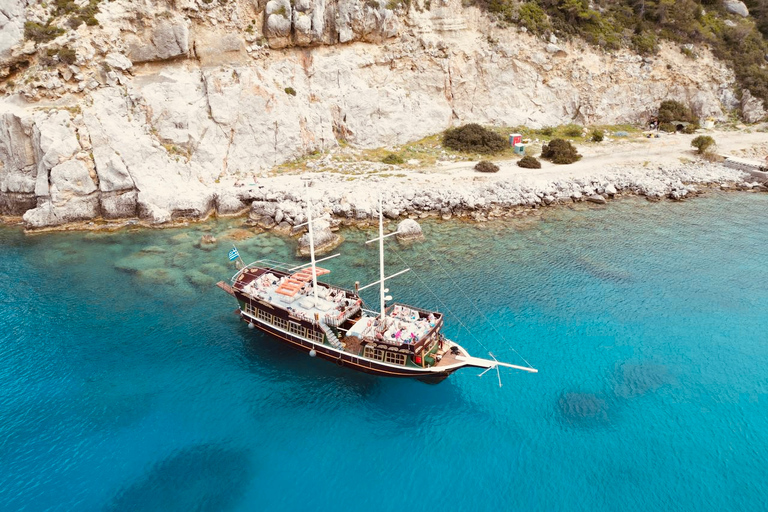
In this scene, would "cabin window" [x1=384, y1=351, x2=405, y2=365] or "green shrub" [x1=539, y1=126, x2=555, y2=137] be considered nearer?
"cabin window" [x1=384, y1=351, x2=405, y2=365]

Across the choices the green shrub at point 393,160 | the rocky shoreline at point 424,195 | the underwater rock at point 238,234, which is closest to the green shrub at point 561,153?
the rocky shoreline at point 424,195

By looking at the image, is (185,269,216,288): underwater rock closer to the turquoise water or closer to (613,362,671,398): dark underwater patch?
the turquoise water

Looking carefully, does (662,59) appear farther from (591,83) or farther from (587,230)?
(587,230)

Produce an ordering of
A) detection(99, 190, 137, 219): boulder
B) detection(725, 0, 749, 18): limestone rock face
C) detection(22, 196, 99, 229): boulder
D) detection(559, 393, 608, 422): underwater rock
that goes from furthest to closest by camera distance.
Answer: detection(725, 0, 749, 18): limestone rock face
detection(99, 190, 137, 219): boulder
detection(22, 196, 99, 229): boulder
detection(559, 393, 608, 422): underwater rock

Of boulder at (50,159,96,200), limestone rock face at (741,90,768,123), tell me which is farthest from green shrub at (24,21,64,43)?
limestone rock face at (741,90,768,123)

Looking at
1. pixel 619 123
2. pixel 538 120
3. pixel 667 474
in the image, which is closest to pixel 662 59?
A: pixel 619 123

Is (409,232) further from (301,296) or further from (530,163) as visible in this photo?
(530,163)

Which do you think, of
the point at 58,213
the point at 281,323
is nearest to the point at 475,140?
the point at 281,323
